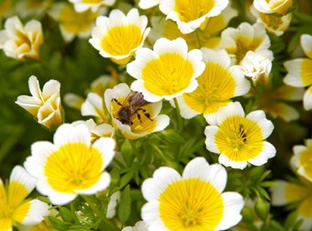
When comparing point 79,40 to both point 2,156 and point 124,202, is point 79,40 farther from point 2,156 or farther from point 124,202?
point 124,202

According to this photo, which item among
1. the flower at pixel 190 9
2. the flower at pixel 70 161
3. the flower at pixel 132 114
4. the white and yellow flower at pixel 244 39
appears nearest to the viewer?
the flower at pixel 70 161

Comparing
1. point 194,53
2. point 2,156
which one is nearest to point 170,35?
point 194,53

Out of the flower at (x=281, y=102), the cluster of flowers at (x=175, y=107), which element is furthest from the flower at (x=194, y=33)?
the flower at (x=281, y=102)

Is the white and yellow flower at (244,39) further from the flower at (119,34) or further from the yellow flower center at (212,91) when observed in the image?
the flower at (119,34)

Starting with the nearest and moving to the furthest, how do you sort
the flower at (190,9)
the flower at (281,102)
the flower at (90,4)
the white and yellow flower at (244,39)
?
the flower at (190,9) → the white and yellow flower at (244,39) → the flower at (90,4) → the flower at (281,102)

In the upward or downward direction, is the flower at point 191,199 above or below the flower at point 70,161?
below

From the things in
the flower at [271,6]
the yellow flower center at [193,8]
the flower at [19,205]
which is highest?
the flower at [271,6]

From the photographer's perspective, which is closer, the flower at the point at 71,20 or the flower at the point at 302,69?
the flower at the point at 302,69

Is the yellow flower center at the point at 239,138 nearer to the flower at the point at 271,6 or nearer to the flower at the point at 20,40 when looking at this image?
the flower at the point at 271,6
